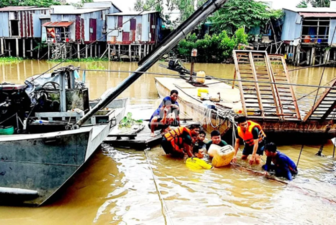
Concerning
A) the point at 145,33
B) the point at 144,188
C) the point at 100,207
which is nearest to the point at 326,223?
the point at 144,188

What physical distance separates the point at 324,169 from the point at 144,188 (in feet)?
13.5

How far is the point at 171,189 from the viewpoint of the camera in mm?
5910

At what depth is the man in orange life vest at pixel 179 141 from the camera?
23.2 feet

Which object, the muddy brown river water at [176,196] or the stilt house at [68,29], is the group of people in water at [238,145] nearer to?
the muddy brown river water at [176,196]

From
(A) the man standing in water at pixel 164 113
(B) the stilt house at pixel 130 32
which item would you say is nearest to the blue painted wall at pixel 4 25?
(B) the stilt house at pixel 130 32

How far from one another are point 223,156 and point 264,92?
12.0 ft

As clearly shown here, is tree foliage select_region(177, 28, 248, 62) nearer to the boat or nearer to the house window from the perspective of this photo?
the house window

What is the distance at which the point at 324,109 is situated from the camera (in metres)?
8.77

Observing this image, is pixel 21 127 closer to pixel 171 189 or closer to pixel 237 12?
pixel 171 189

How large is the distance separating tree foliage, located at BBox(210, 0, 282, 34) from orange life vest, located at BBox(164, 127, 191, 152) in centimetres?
2912

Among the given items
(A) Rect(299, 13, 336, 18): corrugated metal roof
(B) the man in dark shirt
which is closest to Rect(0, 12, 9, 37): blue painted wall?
(A) Rect(299, 13, 336, 18): corrugated metal roof

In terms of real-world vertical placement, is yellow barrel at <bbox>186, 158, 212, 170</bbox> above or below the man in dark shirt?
below

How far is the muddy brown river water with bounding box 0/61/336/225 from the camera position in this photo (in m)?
4.95

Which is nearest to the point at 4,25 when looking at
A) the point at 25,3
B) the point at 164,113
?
the point at 25,3
